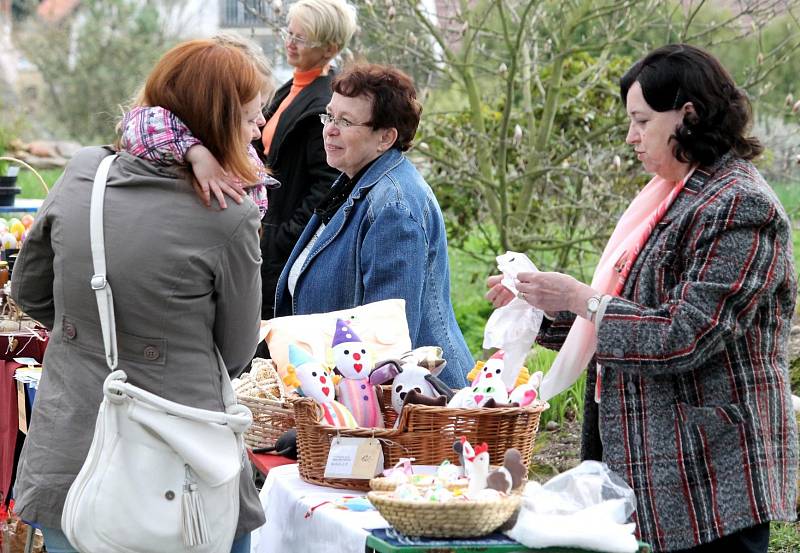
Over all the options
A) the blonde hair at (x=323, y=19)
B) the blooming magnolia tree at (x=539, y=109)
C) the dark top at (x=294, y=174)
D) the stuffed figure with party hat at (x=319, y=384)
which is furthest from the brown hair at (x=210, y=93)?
the blooming magnolia tree at (x=539, y=109)

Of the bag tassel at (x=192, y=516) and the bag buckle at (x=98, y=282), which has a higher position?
the bag buckle at (x=98, y=282)

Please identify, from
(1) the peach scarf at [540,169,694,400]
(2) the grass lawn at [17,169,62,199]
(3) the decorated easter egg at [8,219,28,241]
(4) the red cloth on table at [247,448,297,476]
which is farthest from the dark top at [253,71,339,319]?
(2) the grass lawn at [17,169,62,199]

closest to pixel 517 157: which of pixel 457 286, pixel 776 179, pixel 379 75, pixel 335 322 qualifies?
pixel 776 179

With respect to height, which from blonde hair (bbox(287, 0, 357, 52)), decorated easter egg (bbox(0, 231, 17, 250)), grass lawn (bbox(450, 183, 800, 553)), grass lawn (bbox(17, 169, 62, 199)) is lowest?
grass lawn (bbox(17, 169, 62, 199))

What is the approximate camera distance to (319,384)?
2.62 m

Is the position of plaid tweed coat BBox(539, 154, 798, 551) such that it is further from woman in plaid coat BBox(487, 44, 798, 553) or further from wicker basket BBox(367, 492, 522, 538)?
wicker basket BBox(367, 492, 522, 538)

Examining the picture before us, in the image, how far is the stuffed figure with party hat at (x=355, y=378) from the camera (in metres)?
2.65

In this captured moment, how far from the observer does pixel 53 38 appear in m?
21.2

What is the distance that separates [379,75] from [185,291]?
1.45m

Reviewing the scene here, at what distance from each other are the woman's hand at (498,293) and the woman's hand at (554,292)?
143 millimetres

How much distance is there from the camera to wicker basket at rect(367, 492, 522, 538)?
208cm

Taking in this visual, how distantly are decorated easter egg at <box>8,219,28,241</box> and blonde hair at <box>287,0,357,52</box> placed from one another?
51.7 inches

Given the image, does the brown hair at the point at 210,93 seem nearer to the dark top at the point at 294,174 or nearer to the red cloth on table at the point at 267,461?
the red cloth on table at the point at 267,461

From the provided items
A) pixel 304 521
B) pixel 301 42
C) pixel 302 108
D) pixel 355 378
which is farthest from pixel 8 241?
pixel 304 521
